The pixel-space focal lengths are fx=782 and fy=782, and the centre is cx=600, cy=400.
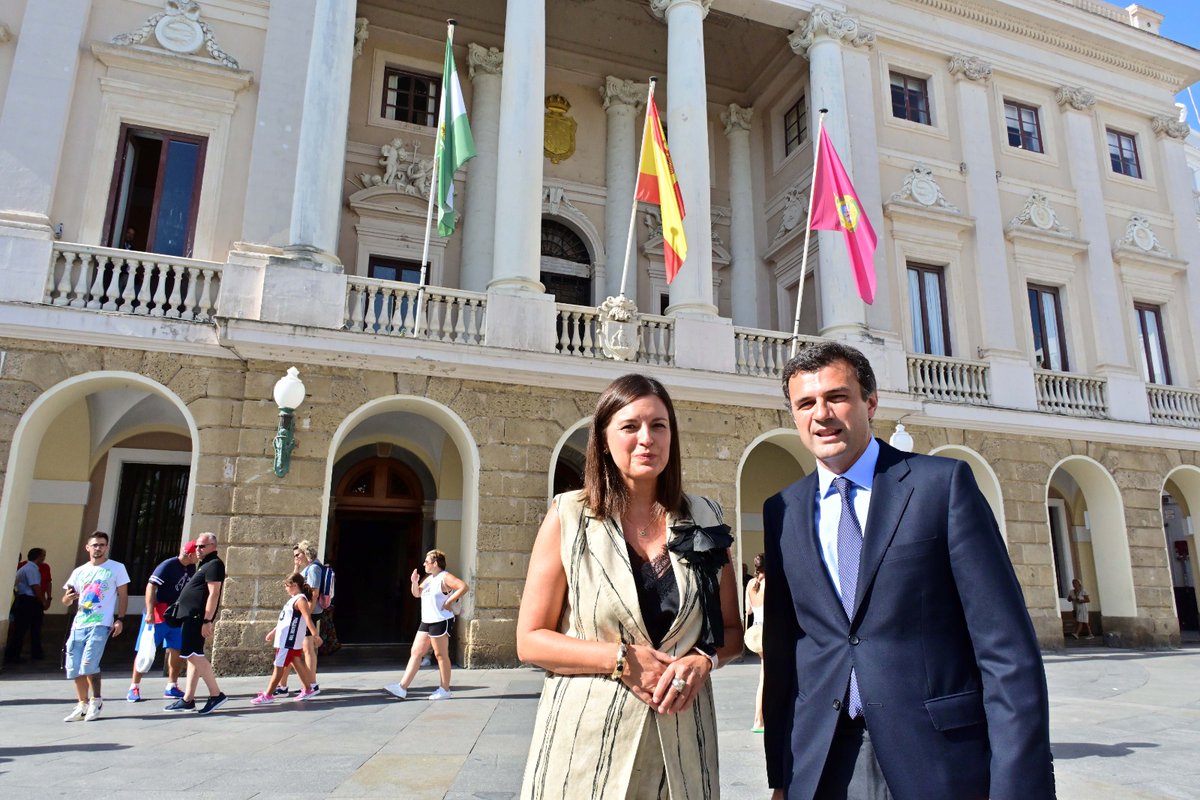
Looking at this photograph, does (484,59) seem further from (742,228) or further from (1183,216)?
(1183,216)

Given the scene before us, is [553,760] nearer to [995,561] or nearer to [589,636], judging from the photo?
[589,636]

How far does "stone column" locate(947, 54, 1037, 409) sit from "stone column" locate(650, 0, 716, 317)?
275 inches

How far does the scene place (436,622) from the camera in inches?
376

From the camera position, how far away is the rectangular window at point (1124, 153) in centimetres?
2095

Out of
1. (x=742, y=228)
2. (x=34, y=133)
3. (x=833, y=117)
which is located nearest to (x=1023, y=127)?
(x=833, y=117)

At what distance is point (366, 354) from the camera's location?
12453mm

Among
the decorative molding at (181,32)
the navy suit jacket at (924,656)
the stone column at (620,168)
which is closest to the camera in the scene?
the navy suit jacket at (924,656)

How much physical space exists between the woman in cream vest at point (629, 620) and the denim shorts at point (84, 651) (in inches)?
290

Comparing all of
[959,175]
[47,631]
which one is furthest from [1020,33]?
[47,631]

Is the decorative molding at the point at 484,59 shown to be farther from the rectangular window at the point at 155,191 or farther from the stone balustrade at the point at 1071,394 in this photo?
the stone balustrade at the point at 1071,394

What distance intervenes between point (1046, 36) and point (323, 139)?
18.3 metres

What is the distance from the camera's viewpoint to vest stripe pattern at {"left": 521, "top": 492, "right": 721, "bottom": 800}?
221cm

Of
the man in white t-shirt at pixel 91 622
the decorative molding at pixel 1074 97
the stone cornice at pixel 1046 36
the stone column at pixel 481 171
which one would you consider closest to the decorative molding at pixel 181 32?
the stone column at pixel 481 171

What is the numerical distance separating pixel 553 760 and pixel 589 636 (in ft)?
1.17
